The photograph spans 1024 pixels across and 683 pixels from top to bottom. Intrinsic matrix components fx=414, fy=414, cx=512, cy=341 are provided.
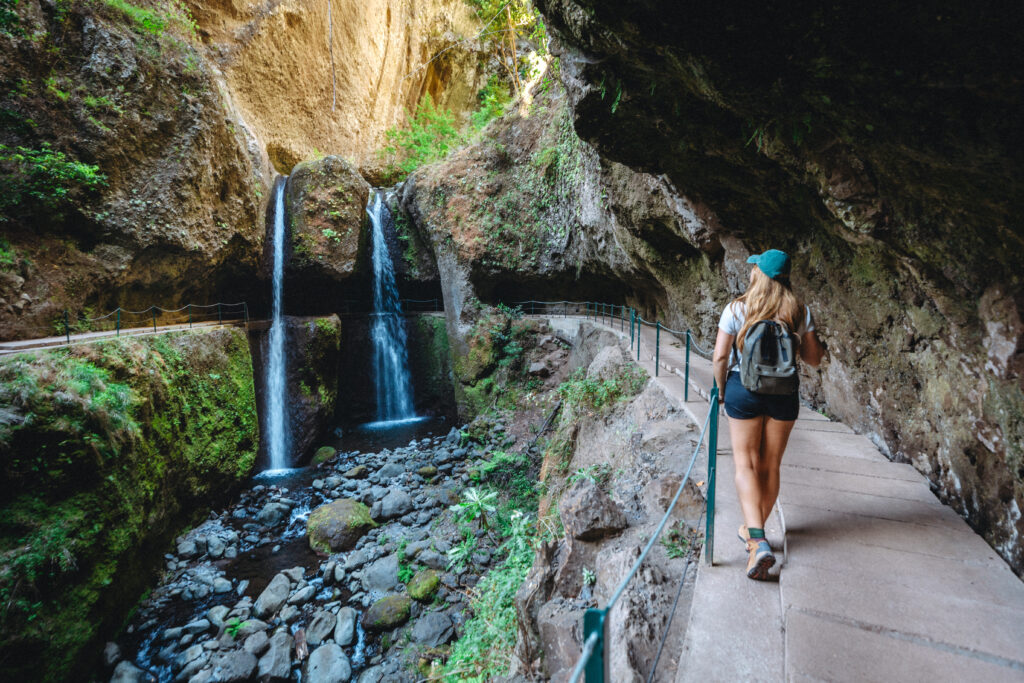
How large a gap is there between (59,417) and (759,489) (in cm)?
762

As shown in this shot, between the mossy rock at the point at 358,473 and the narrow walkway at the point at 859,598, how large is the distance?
8.72 m

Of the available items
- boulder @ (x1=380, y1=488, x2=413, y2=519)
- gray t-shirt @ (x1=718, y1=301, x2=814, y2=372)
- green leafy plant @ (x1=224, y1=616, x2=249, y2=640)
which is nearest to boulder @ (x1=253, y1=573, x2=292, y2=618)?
green leafy plant @ (x1=224, y1=616, x2=249, y2=640)

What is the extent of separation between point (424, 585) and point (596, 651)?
5544mm

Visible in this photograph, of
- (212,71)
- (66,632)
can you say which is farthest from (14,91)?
(66,632)

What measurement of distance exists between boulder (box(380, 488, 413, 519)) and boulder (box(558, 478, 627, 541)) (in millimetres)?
5296

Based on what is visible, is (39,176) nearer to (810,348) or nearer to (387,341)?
(387,341)

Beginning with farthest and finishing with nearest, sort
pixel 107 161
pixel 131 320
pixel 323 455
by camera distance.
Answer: pixel 323 455, pixel 131 320, pixel 107 161

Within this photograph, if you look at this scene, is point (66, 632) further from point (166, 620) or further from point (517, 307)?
point (517, 307)

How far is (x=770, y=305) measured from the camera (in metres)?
2.18

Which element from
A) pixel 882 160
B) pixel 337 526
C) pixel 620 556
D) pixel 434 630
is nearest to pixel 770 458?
pixel 620 556

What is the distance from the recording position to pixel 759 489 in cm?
225

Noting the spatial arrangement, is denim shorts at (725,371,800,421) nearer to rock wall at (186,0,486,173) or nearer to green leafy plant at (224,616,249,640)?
green leafy plant at (224,616,249,640)

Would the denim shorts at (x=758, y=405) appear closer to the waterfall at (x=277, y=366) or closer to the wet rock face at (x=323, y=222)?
the waterfall at (x=277, y=366)

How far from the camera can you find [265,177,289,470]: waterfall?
11000mm
